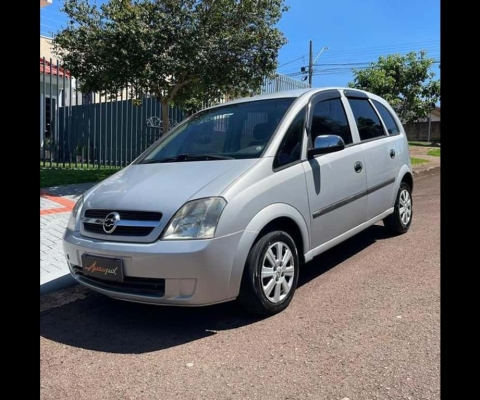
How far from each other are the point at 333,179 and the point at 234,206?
137 cm

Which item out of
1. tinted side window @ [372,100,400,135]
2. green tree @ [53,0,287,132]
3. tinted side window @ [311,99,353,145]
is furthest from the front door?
green tree @ [53,0,287,132]

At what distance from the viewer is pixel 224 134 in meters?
4.44

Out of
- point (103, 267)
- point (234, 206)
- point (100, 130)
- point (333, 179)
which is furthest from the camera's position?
point (100, 130)

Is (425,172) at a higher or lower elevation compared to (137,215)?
higher

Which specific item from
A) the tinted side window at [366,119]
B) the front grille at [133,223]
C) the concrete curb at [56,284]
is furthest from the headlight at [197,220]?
the tinted side window at [366,119]

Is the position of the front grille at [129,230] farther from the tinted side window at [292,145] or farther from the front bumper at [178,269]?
the tinted side window at [292,145]

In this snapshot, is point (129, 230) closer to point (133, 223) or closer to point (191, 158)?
point (133, 223)

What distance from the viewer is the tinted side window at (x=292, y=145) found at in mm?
3871

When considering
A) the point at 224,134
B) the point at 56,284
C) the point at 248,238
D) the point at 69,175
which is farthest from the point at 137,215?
the point at 69,175

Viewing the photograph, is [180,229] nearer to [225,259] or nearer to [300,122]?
[225,259]

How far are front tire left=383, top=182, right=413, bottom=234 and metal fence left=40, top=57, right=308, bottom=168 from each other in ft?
24.1

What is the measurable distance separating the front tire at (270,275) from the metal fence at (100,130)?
30.7 ft

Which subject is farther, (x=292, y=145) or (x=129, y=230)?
(x=292, y=145)

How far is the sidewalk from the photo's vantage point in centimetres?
453
